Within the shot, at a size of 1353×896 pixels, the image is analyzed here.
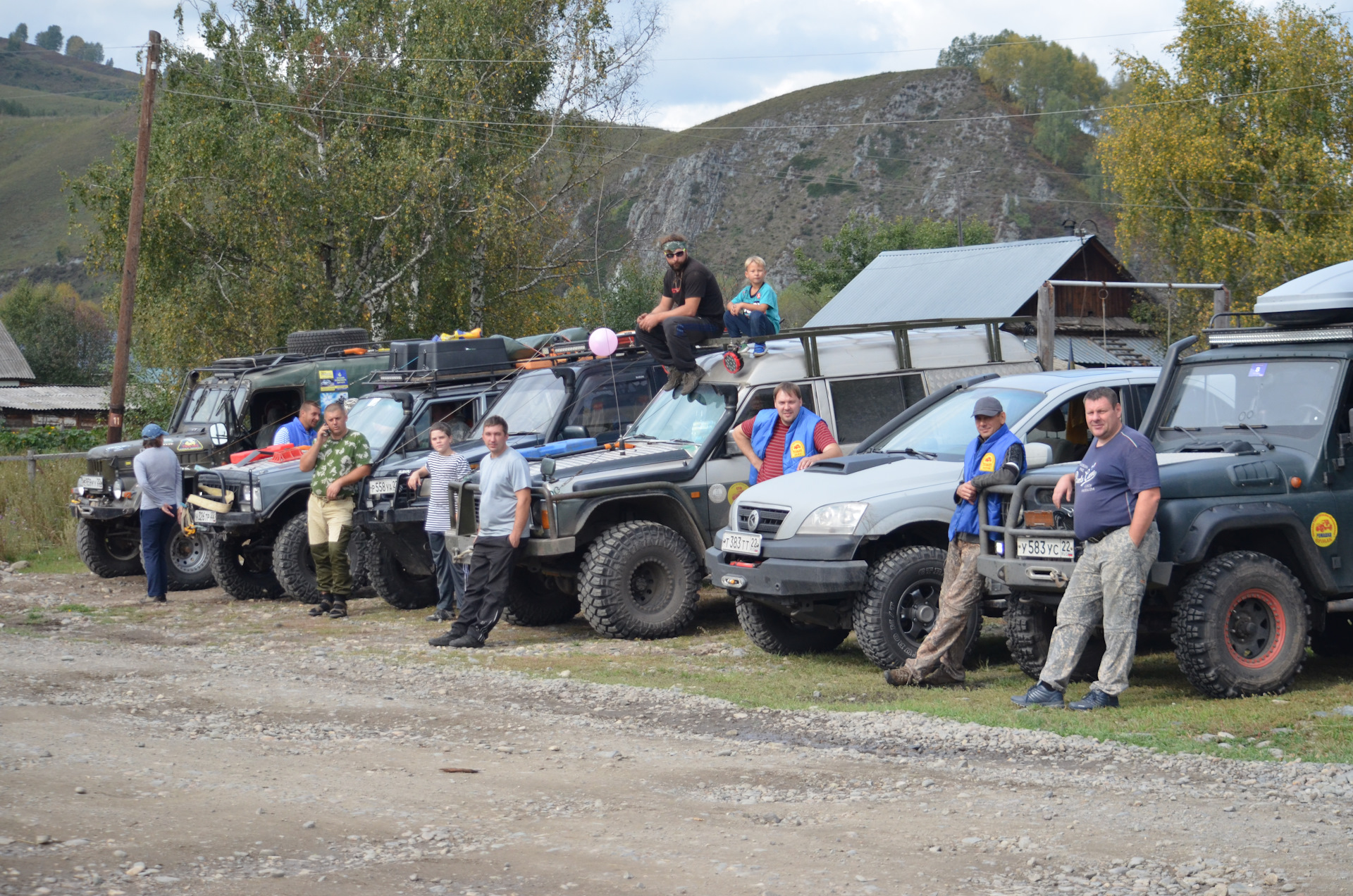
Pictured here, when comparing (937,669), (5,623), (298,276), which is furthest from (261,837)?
(298,276)

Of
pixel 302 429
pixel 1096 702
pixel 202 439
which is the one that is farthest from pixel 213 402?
pixel 1096 702

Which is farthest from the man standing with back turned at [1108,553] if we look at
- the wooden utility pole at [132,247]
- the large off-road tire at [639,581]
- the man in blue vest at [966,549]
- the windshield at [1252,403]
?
the wooden utility pole at [132,247]

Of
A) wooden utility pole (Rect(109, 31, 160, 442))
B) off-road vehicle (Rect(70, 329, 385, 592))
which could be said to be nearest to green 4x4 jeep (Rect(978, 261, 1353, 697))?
off-road vehicle (Rect(70, 329, 385, 592))

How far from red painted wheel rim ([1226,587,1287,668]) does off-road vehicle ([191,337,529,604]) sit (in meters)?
8.17

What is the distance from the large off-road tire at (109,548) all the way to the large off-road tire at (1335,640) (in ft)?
43.6

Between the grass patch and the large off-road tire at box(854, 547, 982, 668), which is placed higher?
the large off-road tire at box(854, 547, 982, 668)

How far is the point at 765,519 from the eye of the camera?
29.8 feet

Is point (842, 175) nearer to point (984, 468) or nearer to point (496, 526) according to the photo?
point (496, 526)

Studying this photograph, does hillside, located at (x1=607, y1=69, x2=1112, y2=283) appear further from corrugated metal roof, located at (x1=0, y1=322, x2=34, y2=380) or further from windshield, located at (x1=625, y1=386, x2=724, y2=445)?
windshield, located at (x1=625, y1=386, x2=724, y2=445)

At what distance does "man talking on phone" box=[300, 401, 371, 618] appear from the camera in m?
12.5

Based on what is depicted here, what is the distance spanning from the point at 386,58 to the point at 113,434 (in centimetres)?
1318

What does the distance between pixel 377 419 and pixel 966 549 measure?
781 cm

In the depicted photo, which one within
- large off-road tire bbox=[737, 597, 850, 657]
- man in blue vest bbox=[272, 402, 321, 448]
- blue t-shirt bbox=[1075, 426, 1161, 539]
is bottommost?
large off-road tire bbox=[737, 597, 850, 657]

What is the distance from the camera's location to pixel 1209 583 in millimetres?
7324
